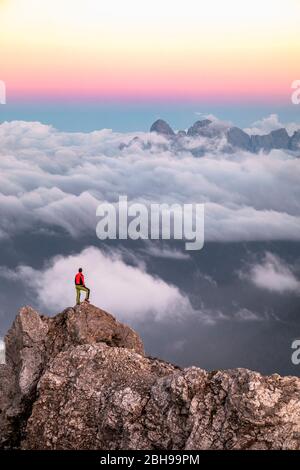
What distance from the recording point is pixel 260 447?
38906 mm

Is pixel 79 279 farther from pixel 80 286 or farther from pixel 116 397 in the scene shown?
pixel 116 397

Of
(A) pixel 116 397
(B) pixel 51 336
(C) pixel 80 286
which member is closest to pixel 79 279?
(C) pixel 80 286

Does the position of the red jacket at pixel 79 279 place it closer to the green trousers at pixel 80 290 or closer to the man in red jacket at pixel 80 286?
the man in red jacket at pixel 80 286

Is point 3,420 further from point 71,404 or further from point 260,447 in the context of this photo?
point 260,447

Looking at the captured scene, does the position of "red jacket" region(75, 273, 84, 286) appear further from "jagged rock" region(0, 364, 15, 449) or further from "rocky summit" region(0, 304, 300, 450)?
"jagged rock" region(0, 364, 15, 449)

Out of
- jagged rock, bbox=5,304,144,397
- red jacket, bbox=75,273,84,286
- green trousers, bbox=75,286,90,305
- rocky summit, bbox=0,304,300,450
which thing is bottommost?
rocky summit, bbox=0,304,300,450


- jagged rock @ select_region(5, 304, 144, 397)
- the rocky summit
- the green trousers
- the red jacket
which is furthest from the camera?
the red jacket

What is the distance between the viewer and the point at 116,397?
43.1 metres

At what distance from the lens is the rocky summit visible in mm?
39531

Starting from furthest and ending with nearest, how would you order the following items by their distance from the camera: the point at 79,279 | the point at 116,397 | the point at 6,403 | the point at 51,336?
the point at 79,279 < the point at 51,336 < the point at 6,403 < the point at 116,397

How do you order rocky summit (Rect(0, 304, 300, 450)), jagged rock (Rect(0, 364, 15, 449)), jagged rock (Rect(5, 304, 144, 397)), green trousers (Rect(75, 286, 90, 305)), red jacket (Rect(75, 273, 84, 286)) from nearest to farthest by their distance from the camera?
rocky summit (Rect(0, 304, 300, 450)) < jagged rock (Rect(0, 364, 15, 449)) < jagged rock (Rect(5, 304, 144, 397)) < green trousers (Rect(75, 286, 90, 305)) < red jacket (Rect(75, 273, 84, 286))

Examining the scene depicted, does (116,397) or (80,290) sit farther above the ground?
(80,290)

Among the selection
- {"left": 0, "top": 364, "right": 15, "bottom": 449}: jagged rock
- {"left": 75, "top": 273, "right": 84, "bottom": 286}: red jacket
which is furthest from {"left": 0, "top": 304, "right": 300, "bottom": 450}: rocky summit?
{"left": 75, "top": 273, "right": 84, "bottom": 286}: red jacket

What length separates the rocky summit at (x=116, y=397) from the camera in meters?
39.5
